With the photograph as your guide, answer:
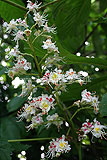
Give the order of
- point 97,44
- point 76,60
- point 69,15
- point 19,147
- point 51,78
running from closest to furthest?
point 51,78 < point 76,60 < point 19,147 < point 69,15 < point 97,44

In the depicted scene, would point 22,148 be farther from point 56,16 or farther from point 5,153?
point 56,16

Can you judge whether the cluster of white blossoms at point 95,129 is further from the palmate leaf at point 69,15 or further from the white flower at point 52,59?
the palmate leaf at point 69,15

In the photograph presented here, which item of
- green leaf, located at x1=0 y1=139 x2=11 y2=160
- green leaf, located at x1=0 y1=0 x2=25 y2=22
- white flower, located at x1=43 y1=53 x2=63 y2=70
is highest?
green leaf, located at x1=0 y1=0 x2=25 y2=22

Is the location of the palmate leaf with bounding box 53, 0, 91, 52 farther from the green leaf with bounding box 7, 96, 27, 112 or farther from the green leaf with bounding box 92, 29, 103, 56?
the green leaf with bounding box 92, 29, 103, 56

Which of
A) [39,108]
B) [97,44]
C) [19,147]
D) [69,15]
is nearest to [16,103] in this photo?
[19,147]

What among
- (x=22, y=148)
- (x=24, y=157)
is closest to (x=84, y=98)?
(x=22, y=148)

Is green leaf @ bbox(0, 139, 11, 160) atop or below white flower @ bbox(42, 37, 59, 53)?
below

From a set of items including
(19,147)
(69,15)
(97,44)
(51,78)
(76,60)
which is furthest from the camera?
Answer: (97,44)

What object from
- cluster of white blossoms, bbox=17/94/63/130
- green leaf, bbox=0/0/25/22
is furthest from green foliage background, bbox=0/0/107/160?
cluster of white blossoms, bbox=17/94/63/130

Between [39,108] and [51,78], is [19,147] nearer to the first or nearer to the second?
[39,108]

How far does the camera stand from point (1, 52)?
3.10 feet

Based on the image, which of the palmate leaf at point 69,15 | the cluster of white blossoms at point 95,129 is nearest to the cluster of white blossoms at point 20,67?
the cluster of white blossoms at point 95,129

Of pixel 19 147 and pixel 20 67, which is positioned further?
pixel 19 147

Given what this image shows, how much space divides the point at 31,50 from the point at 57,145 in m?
0.26
